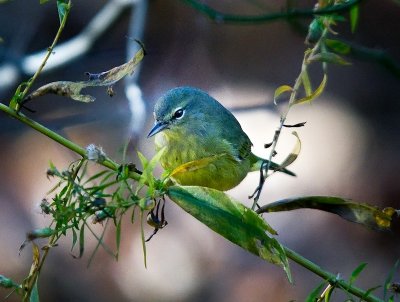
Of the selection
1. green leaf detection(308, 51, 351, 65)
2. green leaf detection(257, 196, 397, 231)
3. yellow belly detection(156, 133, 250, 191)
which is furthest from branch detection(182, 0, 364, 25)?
yellow belly detection(156, 133, 250, 191)

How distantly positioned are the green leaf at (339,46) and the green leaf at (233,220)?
1.21ft

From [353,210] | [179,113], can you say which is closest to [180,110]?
[179,113]

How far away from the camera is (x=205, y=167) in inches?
104

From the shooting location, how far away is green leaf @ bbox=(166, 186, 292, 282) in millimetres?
1451

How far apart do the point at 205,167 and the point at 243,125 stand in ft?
7.32

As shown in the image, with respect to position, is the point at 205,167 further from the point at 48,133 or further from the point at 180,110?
the point at 48,133

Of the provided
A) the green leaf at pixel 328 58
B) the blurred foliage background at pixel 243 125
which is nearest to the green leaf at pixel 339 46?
the green leaf at pixel 328 58

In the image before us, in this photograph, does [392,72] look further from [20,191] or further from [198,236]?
[20,191]

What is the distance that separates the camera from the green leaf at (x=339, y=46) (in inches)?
63.3

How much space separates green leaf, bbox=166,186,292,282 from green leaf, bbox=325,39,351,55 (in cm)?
37

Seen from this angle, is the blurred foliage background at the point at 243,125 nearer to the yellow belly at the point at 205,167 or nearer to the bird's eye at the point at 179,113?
the bird's eye at the point at 179,113

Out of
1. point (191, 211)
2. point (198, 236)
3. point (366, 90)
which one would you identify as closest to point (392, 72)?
point (191, 211)

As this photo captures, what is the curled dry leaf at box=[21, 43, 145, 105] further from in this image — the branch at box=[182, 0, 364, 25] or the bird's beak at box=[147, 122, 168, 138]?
the bird's beak at box=[147, 122, 168, 138]

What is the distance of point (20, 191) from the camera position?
5.18 meters
